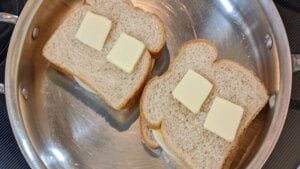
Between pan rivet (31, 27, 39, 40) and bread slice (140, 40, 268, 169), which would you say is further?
pan rivet (31, 27, 39, 40)

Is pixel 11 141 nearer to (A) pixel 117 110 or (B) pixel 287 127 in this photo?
(A) pixel 117 110

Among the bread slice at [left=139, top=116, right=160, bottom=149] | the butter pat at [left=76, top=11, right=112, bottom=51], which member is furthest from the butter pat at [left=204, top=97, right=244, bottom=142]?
the butter pat at [left=76, top=11, right=112, bottom=51]

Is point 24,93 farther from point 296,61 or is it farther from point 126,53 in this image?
point 296,61

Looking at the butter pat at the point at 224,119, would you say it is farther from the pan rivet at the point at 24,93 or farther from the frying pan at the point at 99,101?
the pan rivet at the point at 24,93

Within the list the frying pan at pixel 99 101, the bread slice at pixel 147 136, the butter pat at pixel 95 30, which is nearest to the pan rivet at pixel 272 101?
the frying pan at pixel 99 101

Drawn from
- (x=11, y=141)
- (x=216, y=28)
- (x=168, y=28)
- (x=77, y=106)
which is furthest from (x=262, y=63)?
(x=11, y=141)

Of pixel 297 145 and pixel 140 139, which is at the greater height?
pixel 297 145

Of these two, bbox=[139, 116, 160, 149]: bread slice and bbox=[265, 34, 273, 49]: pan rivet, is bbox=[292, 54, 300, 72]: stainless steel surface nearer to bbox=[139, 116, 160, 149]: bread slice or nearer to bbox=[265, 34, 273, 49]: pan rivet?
bbox=[265, 34, 273, 49]: pan rivet
